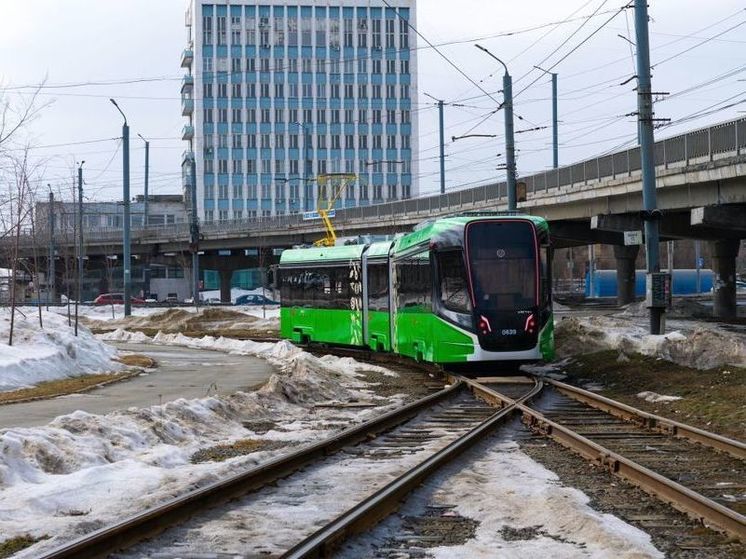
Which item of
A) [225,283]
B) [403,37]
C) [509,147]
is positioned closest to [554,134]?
[509,147]

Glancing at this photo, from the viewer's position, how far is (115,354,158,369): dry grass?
27159 mm

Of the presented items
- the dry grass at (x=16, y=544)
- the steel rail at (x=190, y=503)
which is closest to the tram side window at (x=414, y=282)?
the steel rail at (x=190, y=503)

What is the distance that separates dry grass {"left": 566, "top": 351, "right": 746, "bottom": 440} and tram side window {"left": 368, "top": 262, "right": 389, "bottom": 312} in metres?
5.09

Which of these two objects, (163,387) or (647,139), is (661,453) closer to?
(163,387)

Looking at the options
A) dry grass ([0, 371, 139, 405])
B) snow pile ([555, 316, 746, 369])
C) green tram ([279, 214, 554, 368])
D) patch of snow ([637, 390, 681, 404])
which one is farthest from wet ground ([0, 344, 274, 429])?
snow pile ([555, 316, 746, 369])

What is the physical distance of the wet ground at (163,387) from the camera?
51.9ft

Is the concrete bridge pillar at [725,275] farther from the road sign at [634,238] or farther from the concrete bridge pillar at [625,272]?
the road sign at [634,238]

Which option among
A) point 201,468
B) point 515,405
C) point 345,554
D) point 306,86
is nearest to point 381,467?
point 201,468

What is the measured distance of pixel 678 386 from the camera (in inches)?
776

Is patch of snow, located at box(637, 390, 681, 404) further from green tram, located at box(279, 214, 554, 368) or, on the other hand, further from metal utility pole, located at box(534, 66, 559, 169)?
metal utility pole, located at box(534, 66, 559, 169)

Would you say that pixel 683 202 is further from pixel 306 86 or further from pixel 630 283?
pixel 306 86

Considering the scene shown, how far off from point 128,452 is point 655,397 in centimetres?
981

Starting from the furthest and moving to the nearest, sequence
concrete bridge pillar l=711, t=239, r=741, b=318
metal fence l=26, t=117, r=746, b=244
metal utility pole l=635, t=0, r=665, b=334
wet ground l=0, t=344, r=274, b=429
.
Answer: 1. concrete bridge pillar l=711, t=239, r=741, b=318
2. metal fence l=26, t=117, r=746, b=244
3. metal utility pole l=635, t=0, r=665, b=334
4. wet ground l=0, t=344, r=274, b=429

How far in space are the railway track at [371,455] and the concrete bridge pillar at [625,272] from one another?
46488 millimetres
